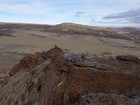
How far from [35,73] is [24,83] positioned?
1.68 ft

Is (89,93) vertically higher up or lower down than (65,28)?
higher up

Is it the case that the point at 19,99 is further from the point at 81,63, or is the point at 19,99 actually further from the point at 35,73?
the point at 81,63

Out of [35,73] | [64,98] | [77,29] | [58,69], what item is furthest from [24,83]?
[77,29]

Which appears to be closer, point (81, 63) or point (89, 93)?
point (89, 93)

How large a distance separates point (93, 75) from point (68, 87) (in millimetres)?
743

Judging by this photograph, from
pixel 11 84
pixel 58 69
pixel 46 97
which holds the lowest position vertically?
pixel 11 84

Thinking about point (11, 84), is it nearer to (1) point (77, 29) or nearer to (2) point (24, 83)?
(2) point (24, 83)

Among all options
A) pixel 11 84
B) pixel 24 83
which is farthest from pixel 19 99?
pixel 11 84

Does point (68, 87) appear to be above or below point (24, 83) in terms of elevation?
above

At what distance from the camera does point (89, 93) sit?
27.9ft

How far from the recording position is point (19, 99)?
34.4 feet

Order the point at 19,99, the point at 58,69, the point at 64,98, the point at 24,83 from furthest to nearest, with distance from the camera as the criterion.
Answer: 1. the point at 24,83
2. the point at 19,99
3. the point at 58,69
4. the point at 64,98

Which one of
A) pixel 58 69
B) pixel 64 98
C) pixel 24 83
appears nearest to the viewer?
pixel 64 98

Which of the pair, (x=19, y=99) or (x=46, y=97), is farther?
(x=19, y=99)
